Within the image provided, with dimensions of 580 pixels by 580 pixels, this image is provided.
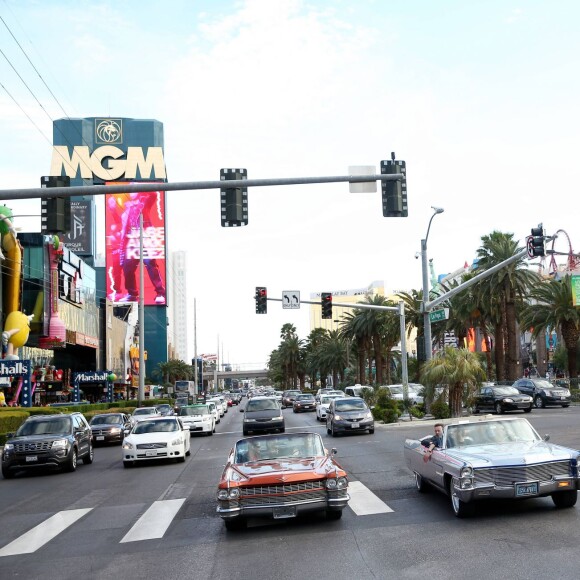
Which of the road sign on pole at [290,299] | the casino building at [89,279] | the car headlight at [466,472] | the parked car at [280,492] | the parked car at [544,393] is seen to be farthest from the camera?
the casino building at [89,279]

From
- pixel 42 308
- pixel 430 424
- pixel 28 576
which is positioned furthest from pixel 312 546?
pixel 42 308

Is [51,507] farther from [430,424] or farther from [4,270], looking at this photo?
[4,270]

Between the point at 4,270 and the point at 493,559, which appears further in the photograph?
the point at 4,270

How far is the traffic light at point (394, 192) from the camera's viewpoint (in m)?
16.3

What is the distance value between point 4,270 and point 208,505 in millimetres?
41931

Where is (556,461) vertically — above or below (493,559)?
above

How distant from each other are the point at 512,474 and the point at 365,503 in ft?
10.4

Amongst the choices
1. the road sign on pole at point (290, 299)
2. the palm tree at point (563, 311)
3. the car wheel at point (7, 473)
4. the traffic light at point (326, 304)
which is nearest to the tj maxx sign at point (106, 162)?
the palm tree at point (563, 311)

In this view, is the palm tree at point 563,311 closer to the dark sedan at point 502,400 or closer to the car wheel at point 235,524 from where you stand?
the dark sedan at point 502,400

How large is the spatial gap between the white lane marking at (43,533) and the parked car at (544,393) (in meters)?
33.2

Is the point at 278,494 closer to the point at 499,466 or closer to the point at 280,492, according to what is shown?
the point at 280,492

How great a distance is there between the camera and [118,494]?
51.8 feet

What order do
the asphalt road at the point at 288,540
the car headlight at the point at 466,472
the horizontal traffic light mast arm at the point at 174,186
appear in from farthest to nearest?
the horizontal traffic light mast arm at the point at 174,186, the car headlight at the point at 466,472, the asphalt road at the point at 288,540

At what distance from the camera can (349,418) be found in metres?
29.4
